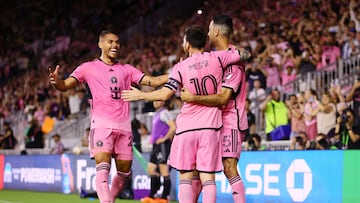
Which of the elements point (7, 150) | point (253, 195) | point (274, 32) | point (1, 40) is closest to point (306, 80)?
point (274, 32)

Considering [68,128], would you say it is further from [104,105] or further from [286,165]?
[104,105]

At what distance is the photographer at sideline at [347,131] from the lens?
528 inches

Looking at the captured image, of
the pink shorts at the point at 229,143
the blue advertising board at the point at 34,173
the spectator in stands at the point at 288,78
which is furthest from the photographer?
the blue advertising board at the point at 34,173

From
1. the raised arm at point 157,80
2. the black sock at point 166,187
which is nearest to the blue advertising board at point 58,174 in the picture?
the black sock at point 166,187

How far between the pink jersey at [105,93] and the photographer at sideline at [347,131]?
5049mm

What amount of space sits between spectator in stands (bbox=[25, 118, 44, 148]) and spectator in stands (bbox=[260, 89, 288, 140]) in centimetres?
824

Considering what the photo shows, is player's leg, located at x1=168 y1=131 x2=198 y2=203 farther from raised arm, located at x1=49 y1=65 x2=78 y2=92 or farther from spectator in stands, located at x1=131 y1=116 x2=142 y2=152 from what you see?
spectator in stands, located at x1=131 y1=116 x2=142 y2=152

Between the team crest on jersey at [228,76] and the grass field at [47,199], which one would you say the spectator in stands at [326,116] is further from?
the team crest on jersey at [228,76]

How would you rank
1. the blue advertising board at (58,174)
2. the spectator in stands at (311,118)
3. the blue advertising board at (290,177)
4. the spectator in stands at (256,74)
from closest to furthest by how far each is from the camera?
the blue advertising board at (290,177) < the spectator in stands at (311,118) < the blue advertising board at (58,174) < the spectator in stands at (256,74)

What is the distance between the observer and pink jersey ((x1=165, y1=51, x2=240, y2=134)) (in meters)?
8.55

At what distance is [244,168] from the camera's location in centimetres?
1345

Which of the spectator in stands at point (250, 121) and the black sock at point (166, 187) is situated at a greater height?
the spectator in stands at point (250, 121)

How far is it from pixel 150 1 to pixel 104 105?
2322 cm

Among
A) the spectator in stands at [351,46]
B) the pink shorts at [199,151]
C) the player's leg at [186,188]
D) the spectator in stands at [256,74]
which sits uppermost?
the spectator in stands at [351,46]
